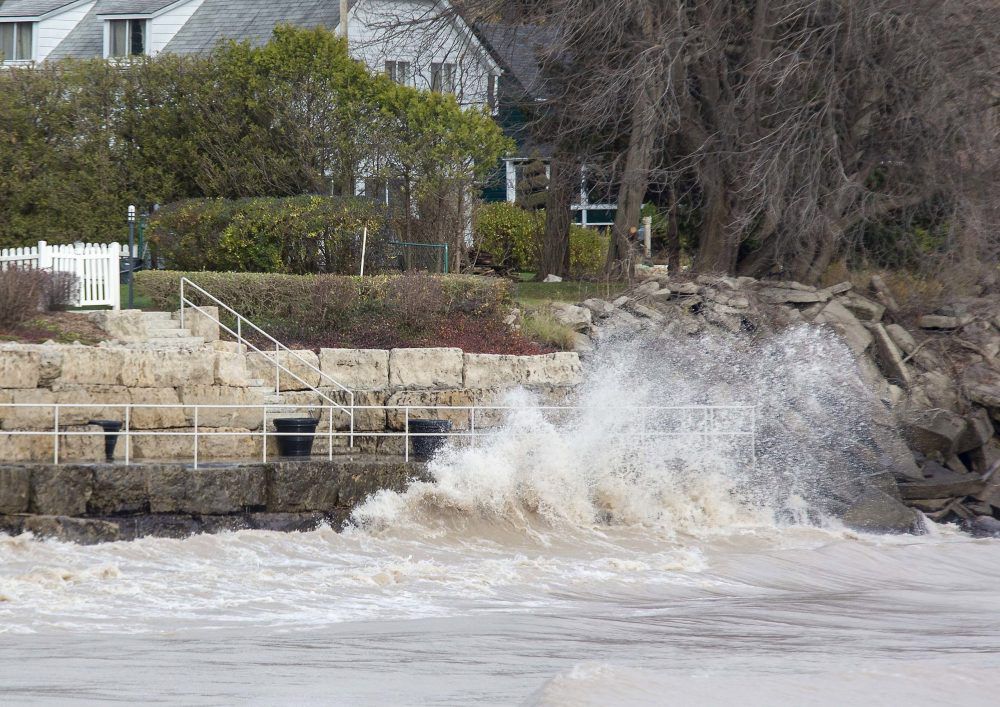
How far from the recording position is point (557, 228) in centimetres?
2527

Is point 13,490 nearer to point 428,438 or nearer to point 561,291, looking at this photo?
point 428,438

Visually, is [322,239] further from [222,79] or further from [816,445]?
[816,445]

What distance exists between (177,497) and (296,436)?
179cm

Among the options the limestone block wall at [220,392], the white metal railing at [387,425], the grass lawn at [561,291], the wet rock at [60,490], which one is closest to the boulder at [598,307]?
the grass lawn at [561,291]

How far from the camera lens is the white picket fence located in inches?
717

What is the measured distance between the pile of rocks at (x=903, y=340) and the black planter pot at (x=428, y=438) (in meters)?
3.72

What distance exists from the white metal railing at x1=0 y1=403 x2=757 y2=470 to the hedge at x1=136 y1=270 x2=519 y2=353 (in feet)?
5.74

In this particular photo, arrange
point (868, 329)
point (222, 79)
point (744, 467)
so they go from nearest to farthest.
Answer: point (744, 467)
point (868, 329)
point (222, 79)

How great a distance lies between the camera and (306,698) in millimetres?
8125

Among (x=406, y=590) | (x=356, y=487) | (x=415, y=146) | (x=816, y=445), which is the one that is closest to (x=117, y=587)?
(x=406, y=590)

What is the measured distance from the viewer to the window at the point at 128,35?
31.4m

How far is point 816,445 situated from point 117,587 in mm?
9456

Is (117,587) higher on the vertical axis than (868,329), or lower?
lower

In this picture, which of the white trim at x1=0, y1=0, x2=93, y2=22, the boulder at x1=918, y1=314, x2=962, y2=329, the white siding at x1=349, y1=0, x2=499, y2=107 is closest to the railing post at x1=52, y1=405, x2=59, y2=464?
the white siding at x1=349, y1=0, x2=499, y2=107
